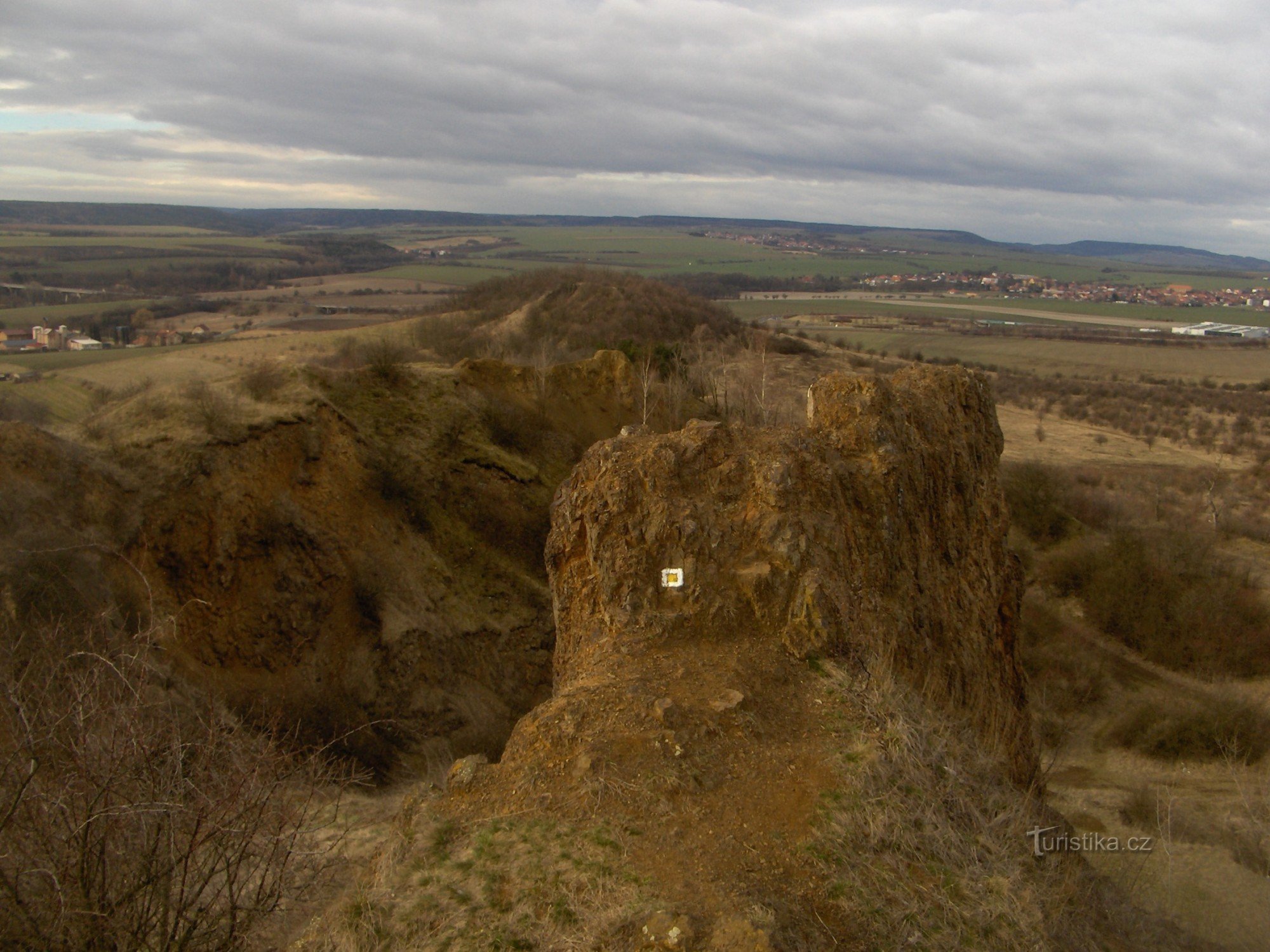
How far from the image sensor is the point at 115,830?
490cm

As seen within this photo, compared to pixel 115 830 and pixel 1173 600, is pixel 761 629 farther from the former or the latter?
pixel 1173 600

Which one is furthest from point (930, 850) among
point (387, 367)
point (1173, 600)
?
point (1173, 600)

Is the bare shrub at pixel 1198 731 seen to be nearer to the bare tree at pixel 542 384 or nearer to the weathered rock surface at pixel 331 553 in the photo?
the weathered rock surface at pixel 331 553

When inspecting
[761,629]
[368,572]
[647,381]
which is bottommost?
[368,572]

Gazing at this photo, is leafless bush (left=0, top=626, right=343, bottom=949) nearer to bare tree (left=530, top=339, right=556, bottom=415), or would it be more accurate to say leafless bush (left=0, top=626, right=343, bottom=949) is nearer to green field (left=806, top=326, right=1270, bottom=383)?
bare tree (left=530, top=339, right=556, bottom=415)

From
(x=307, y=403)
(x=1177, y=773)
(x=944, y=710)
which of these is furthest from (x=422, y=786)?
(x=1177, y=773)

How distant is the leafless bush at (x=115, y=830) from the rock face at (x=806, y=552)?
3.44 m

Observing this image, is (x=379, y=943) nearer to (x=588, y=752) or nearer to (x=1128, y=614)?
(x=588, y=752)

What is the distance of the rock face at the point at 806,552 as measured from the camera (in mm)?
9242

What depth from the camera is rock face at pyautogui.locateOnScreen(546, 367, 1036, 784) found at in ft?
30.3

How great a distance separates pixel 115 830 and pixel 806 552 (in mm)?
6817

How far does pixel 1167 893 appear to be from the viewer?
46.7 feet

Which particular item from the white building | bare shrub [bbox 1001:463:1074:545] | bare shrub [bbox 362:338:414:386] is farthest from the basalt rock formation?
the white building

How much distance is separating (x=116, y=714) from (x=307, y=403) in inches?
663
